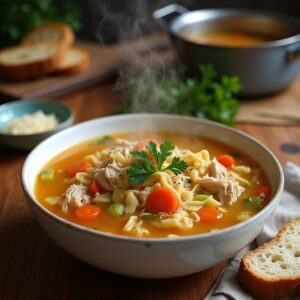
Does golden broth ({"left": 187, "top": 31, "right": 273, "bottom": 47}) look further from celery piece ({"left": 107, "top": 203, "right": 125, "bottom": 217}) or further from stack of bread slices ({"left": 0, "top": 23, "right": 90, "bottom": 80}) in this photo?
celery piece ({"left": 107, "top": 203, "right": 125, "bottom": 217})

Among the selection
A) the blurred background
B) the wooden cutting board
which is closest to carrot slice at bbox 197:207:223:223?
the wooden cutting board

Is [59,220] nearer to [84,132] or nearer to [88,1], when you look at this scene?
[84,132]

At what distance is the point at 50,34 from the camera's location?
581cm

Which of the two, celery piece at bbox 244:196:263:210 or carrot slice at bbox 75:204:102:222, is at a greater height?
carrot slice at bbox 75:204:102:222

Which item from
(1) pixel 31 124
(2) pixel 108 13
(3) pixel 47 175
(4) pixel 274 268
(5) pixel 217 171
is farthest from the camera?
(2) pixel 108 13

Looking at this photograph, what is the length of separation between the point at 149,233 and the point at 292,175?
56.4 inches

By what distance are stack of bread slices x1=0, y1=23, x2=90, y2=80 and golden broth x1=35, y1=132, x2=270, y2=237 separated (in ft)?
6.70

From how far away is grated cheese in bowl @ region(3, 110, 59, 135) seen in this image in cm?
390

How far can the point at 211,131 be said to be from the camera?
3.40m

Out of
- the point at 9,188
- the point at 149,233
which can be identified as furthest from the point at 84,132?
the point at 149,233

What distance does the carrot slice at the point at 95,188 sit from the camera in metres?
2.71

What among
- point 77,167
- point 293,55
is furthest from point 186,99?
point 77,167

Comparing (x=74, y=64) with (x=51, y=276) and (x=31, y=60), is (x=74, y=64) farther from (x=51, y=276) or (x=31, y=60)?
(x=51, y=276)

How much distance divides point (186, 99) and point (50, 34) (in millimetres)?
2311
